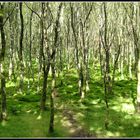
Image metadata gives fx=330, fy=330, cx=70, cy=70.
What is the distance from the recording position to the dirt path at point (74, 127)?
2412 cm

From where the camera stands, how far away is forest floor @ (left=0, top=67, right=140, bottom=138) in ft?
80.8

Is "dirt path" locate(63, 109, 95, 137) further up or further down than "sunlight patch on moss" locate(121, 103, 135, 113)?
further down

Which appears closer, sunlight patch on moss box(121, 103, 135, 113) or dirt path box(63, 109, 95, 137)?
dirt path box(63, 109, 95, 137)

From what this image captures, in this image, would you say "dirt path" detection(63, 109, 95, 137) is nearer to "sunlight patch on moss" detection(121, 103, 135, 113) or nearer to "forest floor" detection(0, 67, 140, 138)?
"forest floor" detection(0, 67, 140, 138)

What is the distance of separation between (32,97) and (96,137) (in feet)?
48.3

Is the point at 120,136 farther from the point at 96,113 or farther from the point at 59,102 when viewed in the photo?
the point at 59,102

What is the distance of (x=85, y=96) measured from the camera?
3719 centimetres

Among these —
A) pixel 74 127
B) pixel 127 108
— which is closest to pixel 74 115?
pixel 74 127

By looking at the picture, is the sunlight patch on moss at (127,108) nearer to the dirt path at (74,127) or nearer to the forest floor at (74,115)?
the forest floor at (74,115)

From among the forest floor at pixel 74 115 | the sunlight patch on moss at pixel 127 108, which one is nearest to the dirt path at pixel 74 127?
the forest floor at pixel 74 115

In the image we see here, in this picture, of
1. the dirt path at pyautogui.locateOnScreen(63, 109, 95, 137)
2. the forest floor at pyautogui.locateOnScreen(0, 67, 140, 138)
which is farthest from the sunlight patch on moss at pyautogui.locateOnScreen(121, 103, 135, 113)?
the dirt path at pyautogui.locateOnScreen(63, 109, 95, 137)

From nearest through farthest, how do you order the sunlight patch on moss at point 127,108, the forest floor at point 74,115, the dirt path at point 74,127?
the dirt path at point 74,127
the forest floor at point 74,115
the sunlight patch on moss at point 127,108

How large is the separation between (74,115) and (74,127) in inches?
135

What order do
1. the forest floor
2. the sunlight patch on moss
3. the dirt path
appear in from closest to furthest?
1. the dirt path
2. the forest floor
3. the sunlight patch on moss
